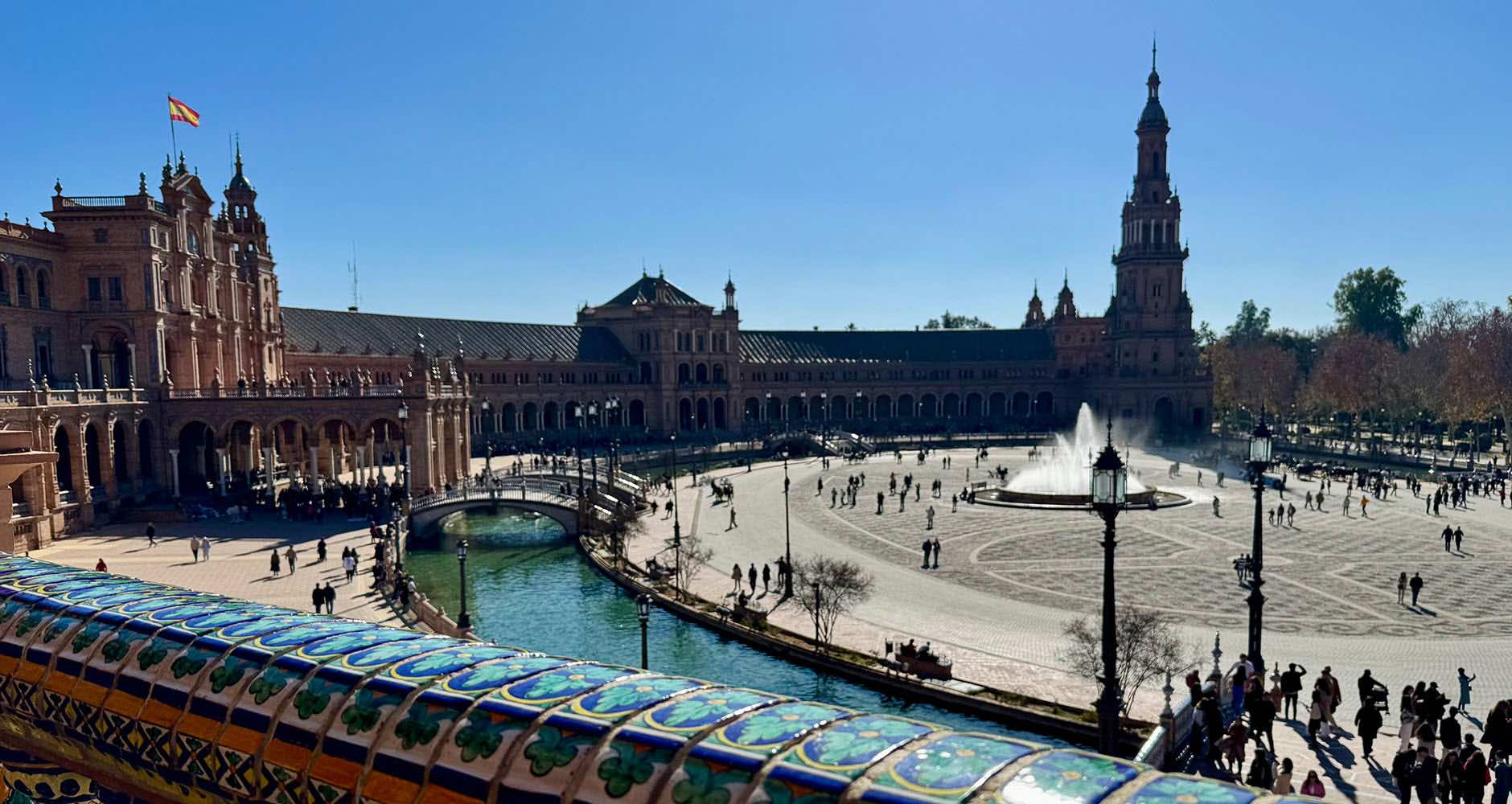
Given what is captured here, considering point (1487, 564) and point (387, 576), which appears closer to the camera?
point (387, 576)

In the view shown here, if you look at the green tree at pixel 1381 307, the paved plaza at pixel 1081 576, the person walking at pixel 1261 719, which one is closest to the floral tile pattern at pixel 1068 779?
the paved plaza at pixel 1081 576

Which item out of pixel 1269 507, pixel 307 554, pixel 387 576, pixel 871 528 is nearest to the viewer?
pixel 387 576

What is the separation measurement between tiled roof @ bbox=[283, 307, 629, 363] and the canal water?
39.2 meters

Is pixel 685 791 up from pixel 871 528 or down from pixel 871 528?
up

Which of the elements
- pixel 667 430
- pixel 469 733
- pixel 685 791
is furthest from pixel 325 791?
pixel 667 430

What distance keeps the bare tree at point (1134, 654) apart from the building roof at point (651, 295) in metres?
86.3

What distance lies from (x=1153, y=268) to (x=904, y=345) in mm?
30142

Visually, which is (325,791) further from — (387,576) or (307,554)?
(307,554)

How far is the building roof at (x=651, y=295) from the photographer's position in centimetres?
10975

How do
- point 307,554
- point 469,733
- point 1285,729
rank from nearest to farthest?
point 469,733 → point 1285,729 → point 307,554

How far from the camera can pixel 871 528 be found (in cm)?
4925

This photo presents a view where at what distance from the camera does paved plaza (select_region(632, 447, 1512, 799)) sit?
25438mm

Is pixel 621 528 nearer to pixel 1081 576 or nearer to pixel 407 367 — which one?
pixel 1081 576

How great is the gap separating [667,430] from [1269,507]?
6331cm
